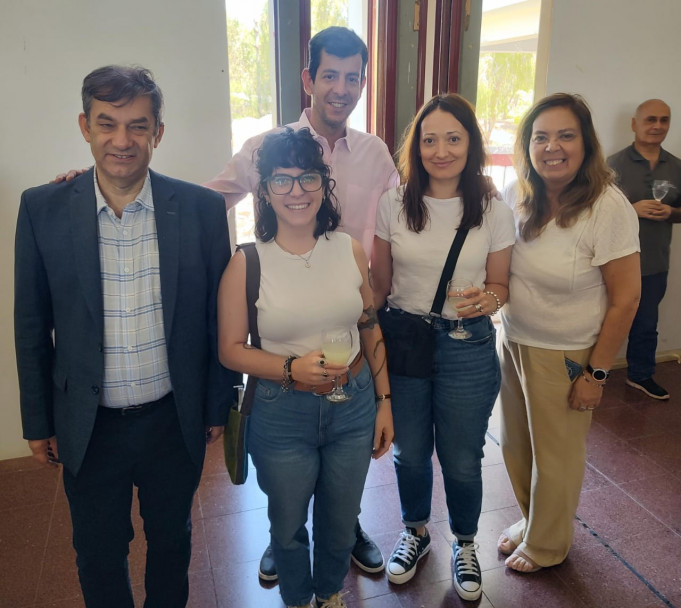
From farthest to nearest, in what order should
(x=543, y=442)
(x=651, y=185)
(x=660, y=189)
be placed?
(x=651, y=185)
(x=660, y=189)
(x=543, y=442)

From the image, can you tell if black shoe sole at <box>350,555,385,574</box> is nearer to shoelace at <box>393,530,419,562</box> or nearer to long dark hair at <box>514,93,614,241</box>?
shoelace at <box>393,530,419,562</box>

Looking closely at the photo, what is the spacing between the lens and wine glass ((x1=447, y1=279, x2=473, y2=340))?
1763 mm

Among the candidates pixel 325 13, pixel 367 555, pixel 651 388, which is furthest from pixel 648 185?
pixel 367 555

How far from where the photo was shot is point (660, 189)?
3611mm

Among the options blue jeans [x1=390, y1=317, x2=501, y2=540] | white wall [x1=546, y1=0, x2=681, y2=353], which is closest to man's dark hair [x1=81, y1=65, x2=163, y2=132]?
blue jeans [x1=390, y1=317, x2=501, y2=540]

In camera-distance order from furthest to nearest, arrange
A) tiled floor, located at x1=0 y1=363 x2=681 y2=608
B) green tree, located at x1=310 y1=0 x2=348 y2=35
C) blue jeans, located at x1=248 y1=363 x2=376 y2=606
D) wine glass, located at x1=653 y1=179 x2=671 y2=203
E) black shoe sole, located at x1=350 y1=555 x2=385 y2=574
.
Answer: wine glass, located at x1=653 y1=179 x2=671 y2=203
green tree, located at x1=310 y1=0 x2=348 y2=35
black shoe sole, located at x1=350 y1=555 x2=385 y2=574
tiled floor, located at x1=0 y1=363 x2=681 y2=608
blue jeans, located at x1=248 y1=363 x2=376 y2=606

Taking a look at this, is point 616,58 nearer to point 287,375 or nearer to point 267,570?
point 287,375

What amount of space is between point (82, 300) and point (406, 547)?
59.8 inches

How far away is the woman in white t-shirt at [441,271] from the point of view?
182 cm

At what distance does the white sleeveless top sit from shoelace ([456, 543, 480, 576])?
42.3 inches

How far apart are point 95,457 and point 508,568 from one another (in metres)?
1.61

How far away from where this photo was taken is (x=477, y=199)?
5.99 feet

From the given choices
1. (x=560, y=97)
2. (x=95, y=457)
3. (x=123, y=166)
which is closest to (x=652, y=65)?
(x=560, y=97)

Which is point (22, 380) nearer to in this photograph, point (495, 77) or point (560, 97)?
point (560, 97)
